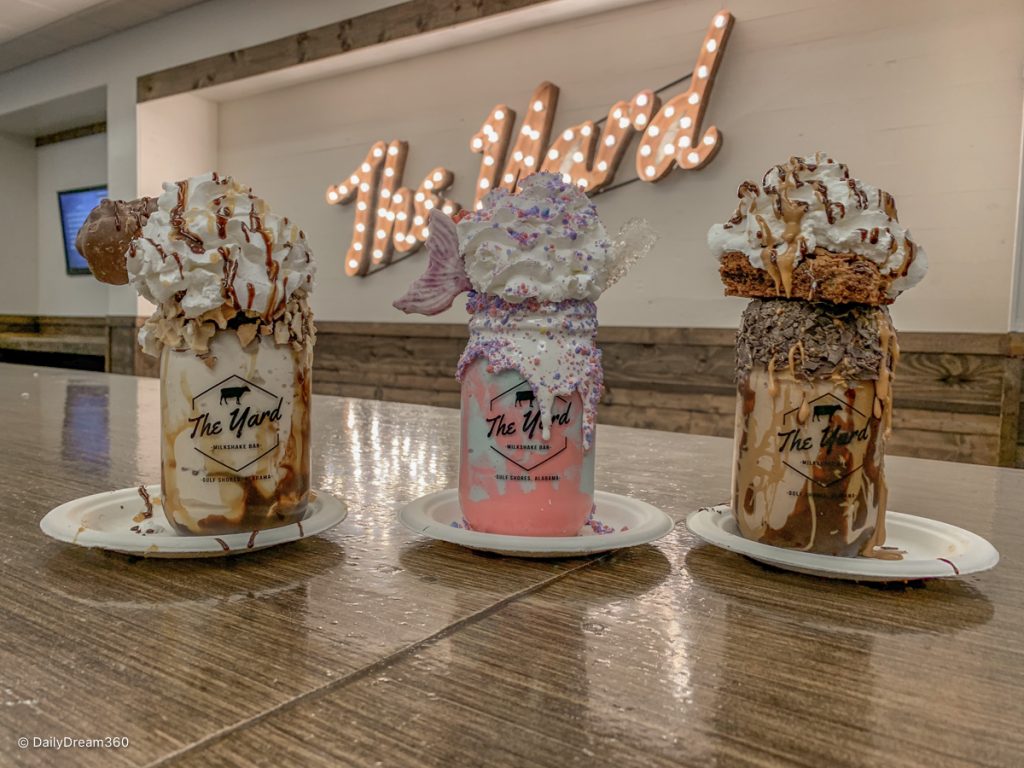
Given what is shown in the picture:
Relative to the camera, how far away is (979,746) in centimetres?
45

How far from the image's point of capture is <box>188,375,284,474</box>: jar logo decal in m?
0.75

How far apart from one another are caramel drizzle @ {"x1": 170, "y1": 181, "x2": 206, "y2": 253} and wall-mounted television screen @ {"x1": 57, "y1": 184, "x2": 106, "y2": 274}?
7027mm

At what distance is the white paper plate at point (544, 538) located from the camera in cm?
76

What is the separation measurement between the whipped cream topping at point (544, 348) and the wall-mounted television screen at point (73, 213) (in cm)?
716

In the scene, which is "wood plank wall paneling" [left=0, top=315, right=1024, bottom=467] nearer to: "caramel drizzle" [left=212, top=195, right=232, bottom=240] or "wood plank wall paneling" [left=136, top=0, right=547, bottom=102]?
"wood plank wall paneling" [left=136, top=0, right=547, bottom=102]

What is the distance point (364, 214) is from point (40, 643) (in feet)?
14.8

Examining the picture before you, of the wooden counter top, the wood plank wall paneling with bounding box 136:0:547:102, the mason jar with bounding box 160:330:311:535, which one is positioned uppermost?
the wood plank wall paneling with bounding box 136:0:547:102

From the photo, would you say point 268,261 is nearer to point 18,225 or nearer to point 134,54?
point 134,54

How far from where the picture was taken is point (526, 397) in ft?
2.60

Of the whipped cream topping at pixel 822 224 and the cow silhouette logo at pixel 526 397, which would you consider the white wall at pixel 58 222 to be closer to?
the cow silhouette logo at pixel 526 397

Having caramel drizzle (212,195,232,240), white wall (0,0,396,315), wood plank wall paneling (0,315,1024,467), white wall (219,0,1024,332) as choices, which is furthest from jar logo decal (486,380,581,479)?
white wall (0,0,396,315)

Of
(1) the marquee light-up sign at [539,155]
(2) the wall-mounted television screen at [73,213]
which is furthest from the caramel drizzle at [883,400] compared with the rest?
(2) the wall-mounted television screen at [73,213]

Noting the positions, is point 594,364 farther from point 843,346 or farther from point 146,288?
point 146,288

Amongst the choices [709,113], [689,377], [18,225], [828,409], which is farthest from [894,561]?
[18,225]
